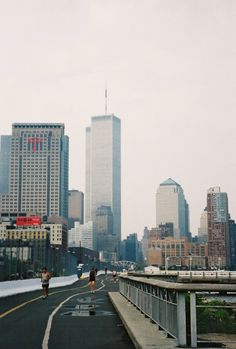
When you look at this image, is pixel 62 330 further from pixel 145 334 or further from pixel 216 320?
pixel 216 320

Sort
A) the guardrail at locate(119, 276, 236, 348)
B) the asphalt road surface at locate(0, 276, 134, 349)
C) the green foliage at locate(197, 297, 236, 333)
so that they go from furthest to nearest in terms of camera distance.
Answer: the asphalt road surface at locate(0, 276, 134, 349) < the green foliage at locate(197, 297, 236, 333) < the guardrail at locate(119, 276, 236, 348)

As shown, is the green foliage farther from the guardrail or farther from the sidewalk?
the sidewalk

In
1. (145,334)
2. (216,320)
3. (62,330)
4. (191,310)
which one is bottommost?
(62,330)

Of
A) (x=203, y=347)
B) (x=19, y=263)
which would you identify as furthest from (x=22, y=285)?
(x=203, y=347)

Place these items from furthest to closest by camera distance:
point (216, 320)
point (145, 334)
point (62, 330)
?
point (62, 330), point (216, 320), point (145, 334)

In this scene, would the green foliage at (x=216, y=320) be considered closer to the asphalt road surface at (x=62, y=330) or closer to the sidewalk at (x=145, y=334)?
the sidewalk at (x=145, y=334)

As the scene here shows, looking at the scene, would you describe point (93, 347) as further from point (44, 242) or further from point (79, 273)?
point (44, 242)

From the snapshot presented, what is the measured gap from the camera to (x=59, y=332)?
47.1 ft

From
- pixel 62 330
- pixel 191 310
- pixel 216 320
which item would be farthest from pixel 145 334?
pixel 62 330

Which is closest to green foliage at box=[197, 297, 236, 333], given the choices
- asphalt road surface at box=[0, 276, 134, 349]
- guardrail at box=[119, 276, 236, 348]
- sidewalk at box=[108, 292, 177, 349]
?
guardrail at box=[119, 276, 236, 348]

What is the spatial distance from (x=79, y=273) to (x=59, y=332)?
84.6m

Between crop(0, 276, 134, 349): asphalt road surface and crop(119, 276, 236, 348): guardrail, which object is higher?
crop(119, 276, 236, 348): guardrail

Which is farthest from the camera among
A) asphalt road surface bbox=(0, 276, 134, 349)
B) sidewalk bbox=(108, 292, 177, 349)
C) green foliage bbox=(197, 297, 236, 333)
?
asphalt road surface bbox=(0, 276, 134, 349)

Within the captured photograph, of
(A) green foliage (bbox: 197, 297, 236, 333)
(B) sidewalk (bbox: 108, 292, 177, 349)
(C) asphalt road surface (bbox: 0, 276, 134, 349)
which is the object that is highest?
(A) green foliage (bbox: 197, 297, 236, 333)
